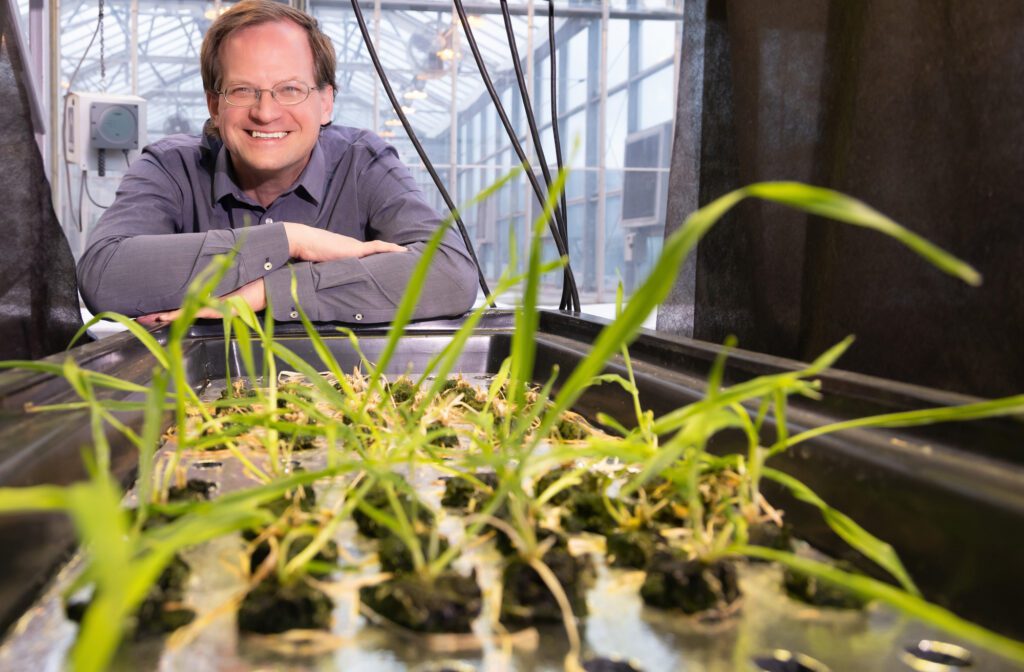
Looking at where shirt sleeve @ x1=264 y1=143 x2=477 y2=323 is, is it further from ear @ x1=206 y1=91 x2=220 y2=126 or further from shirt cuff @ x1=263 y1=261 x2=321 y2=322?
ear @ x1=206 y1=91 x2=220 y2=126

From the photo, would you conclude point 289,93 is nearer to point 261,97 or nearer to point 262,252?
point 261,97

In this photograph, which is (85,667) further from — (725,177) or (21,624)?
(725,177)

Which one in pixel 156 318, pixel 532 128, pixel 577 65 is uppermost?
pixel 577 65

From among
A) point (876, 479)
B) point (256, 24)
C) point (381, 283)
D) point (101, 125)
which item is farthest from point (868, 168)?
point (101, 125)

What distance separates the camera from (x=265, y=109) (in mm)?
1436

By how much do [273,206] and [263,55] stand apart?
24cm

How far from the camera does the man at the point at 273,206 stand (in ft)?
3.86

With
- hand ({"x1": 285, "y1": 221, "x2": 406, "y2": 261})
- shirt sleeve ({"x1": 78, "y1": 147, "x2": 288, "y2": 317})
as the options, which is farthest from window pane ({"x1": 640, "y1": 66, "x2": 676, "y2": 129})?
shirt sleeve ({"x1": 78, "y1": 147, "x2": 288, "y2": 317})

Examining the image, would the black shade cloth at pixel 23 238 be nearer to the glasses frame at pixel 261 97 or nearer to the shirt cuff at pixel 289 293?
the shirt cuff at pixel 289 293

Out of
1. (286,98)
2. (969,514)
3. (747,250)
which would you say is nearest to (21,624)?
(969,514)

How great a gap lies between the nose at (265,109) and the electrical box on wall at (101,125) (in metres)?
2.31

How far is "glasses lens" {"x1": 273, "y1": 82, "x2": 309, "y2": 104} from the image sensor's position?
1476 mm

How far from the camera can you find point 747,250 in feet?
2.80

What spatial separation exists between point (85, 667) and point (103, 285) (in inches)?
45.0
